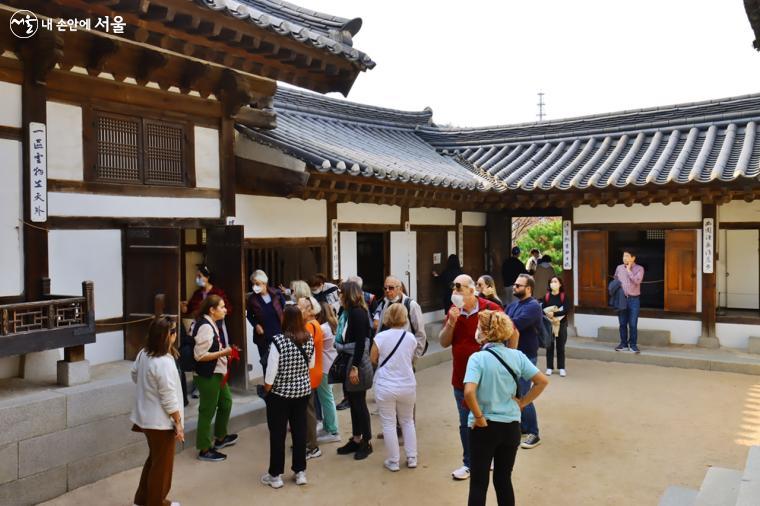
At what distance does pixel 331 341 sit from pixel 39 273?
123 inches

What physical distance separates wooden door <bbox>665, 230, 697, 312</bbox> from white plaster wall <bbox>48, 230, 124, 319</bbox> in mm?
10163

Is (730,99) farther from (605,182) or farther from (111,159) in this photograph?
(111,159)

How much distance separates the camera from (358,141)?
13.5m

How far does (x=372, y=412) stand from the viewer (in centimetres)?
815

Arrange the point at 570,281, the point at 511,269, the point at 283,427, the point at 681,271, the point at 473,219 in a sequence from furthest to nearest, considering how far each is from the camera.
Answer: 1. the point at 473,219
2. the point at 511,269
3. the point at 570,281
4. the point at 681,271
5. the point at 283,427

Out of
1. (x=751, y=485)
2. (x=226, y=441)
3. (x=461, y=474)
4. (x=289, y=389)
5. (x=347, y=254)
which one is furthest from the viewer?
(x=347, y=254)

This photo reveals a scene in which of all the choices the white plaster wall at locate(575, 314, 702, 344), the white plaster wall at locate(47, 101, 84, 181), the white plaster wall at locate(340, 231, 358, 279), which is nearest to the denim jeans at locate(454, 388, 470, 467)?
the white plaster wall at locate(47, 101, 84, 181)

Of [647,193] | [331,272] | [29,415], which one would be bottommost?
[29,415]

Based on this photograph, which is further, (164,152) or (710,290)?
(710,290)

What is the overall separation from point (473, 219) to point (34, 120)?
1053 cm

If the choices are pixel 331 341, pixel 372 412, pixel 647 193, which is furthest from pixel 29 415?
pixel 647 193

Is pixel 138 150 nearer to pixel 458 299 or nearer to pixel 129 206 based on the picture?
pixel 129 206

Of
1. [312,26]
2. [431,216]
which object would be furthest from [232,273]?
[431,216]

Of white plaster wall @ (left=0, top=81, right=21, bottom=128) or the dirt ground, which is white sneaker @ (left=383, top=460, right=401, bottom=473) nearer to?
the dirt ground
